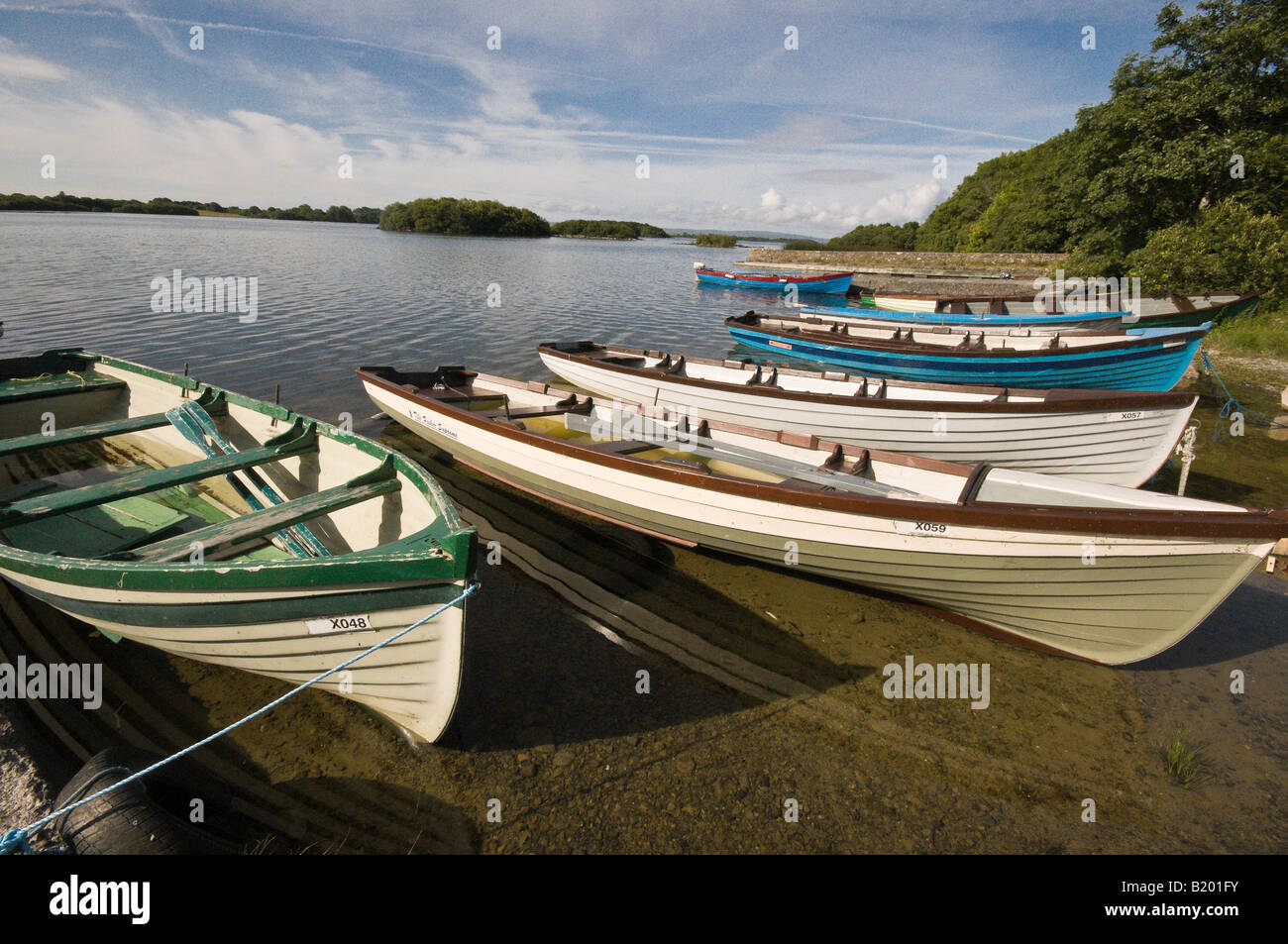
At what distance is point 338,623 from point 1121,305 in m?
25.7

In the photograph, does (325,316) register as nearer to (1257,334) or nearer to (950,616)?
(950,616)

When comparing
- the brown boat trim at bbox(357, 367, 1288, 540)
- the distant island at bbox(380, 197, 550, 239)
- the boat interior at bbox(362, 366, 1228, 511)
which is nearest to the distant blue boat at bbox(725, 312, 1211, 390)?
the boat interior at bbox(362, 366, 1228, 511)

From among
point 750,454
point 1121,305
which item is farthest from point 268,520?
point 1121,305

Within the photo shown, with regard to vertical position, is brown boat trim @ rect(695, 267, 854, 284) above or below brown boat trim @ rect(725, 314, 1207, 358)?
above

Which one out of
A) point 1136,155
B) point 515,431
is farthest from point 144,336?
point 1136,155

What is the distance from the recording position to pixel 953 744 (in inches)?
188

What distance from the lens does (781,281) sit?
42844mm

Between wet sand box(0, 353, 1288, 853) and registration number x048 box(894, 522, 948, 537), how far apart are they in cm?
145

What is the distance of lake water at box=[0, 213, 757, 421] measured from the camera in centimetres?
1680

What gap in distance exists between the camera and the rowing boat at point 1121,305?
53.6ft

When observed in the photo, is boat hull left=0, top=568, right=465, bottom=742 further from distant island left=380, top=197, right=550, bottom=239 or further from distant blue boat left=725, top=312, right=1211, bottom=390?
distant island left=380, top=197, right=550, bottom=239

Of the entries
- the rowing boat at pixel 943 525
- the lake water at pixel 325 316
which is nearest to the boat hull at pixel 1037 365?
the lake water at pixel 325 316

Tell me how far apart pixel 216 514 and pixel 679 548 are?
21.1 feet

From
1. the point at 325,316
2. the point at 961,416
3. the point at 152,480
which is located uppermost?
the point at 325,316
